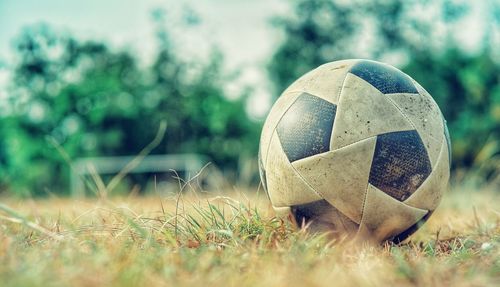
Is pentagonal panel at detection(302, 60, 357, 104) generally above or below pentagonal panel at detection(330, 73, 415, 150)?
above

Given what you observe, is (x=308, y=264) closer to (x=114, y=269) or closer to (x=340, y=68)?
(x=114, y=269)

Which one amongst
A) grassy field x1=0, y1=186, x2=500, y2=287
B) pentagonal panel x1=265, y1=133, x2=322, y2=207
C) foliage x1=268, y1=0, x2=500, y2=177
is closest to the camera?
grassy field x1=0, y1=186, x2=500, y2=287

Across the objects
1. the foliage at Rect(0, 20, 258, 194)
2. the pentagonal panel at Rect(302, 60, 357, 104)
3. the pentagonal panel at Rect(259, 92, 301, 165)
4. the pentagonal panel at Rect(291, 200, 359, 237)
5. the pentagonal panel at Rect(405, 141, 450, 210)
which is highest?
the pentagonal panel at Rect(302, 60, 357, 104)

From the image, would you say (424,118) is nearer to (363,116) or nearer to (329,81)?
(363,116)

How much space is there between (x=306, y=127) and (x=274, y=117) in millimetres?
301

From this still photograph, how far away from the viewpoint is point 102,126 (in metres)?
21.3

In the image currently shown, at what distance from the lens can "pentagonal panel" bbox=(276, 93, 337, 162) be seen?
9.91 ft

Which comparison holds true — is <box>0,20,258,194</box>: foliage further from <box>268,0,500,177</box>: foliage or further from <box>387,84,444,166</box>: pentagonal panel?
<box>387,84,444,166</box>: pentagonal panel

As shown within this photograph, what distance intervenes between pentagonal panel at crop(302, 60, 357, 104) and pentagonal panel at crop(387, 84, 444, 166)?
291mm

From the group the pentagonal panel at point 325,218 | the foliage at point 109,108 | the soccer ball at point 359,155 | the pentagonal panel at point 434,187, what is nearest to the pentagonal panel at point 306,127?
the soccer ball at point 359,155

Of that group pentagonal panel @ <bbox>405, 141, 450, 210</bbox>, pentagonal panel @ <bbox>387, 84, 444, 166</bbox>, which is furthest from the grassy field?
pentagonal panel @ <bbox>387, 84, 444, 166</bbox>

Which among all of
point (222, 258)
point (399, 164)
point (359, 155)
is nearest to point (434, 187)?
point (399, 164)

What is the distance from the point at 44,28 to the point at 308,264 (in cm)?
2146

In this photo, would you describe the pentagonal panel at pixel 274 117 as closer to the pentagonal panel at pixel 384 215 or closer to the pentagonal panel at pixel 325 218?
the pentagonal panel at pixel 325 218
